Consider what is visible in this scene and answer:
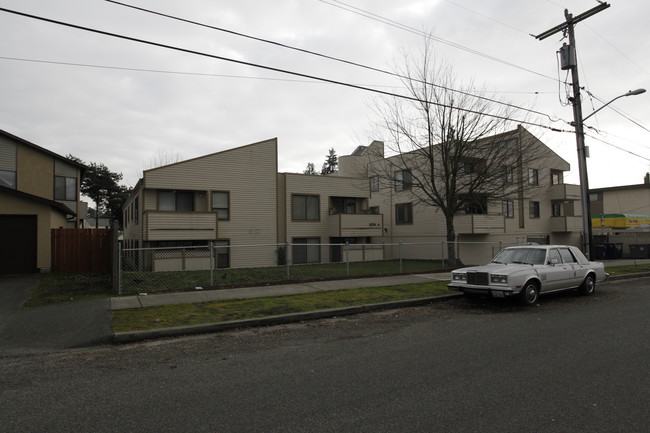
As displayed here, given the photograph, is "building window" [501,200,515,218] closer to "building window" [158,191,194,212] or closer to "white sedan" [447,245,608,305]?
"white sedan" [447,245,608,305]

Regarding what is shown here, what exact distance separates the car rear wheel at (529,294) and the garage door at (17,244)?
17.7 m

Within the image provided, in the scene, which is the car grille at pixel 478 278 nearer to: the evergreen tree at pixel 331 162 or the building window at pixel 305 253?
the building window at pixel 305 253

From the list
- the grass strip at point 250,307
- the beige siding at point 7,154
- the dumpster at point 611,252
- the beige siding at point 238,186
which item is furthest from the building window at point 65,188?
the dumpster at point 611,252

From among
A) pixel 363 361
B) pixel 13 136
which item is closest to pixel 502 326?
pixel 363 361

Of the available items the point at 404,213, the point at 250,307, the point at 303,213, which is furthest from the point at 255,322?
the point at 404,213

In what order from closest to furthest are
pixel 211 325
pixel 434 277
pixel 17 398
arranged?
pixel 17 398 → pixel 211 325 → pixel 434 277

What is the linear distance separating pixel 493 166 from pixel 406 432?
1784 cm

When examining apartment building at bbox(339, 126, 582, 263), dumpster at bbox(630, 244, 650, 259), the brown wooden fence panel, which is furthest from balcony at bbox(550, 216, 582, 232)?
the brown wooden fence panel

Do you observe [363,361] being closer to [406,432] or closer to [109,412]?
[406,432]

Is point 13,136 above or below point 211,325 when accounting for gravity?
above

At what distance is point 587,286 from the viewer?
11.8 metres

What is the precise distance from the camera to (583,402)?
4.08 m

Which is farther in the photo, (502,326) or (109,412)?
(502,326)

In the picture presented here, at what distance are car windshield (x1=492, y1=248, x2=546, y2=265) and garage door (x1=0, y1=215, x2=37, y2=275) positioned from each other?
17.3m
